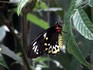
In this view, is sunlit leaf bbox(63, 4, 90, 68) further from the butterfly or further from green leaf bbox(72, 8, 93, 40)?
the butterfly

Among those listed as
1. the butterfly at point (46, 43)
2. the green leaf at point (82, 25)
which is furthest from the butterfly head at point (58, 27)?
the green leaf at point (82, 25)

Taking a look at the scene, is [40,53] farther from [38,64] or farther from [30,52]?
[38,64]

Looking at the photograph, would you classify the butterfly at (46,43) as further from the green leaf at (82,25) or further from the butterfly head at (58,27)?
the green leaf at (82,25)

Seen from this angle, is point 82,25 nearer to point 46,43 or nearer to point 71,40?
point 71,40

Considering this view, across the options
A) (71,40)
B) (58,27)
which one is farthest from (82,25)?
(58,27)

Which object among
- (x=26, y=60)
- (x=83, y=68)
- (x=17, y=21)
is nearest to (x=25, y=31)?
(x=26, y=60)

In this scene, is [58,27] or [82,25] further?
[58,27]

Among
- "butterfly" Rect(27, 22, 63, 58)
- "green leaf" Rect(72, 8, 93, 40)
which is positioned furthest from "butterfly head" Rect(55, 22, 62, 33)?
"green leaf" Rect(72, 8, 93, 40)
